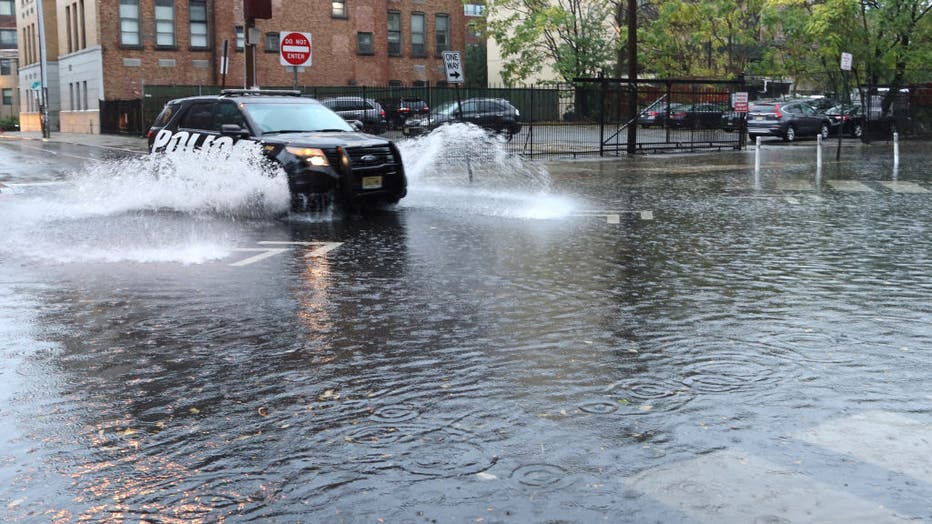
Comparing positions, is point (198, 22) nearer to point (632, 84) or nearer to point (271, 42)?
point (271, 42)

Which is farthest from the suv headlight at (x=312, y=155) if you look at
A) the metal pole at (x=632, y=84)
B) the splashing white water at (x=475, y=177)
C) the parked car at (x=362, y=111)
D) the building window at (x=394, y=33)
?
the building window at (x=394, y=33)

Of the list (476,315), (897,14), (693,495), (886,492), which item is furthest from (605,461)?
(897,14)

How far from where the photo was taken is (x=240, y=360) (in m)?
6.37

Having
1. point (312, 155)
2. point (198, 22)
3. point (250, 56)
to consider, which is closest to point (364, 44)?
point (198, 22)

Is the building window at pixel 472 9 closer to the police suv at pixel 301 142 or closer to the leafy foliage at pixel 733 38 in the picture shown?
the leafy foliage at pixel 733 38

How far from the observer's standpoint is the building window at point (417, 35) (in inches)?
2359

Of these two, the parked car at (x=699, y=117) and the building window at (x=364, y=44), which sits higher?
the building window at (x=364, y=44)

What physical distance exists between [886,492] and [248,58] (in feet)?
64.7

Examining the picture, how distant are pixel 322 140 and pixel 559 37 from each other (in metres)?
44.4

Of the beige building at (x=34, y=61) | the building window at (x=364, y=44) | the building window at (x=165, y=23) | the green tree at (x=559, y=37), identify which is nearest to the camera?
the building window at (x=165, y=23)

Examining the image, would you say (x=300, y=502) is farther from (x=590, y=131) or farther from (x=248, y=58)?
Answer: (x=590, y=131)

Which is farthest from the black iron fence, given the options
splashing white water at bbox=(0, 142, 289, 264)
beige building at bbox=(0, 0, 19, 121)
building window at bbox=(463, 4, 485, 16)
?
beige building at bbox=(0, 0, 19, 121)

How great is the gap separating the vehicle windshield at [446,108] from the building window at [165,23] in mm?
23079

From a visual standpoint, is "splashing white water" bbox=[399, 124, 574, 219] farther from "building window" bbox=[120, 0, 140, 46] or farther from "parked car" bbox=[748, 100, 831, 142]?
"building window" bbox=[120, 0, 140, 46]
